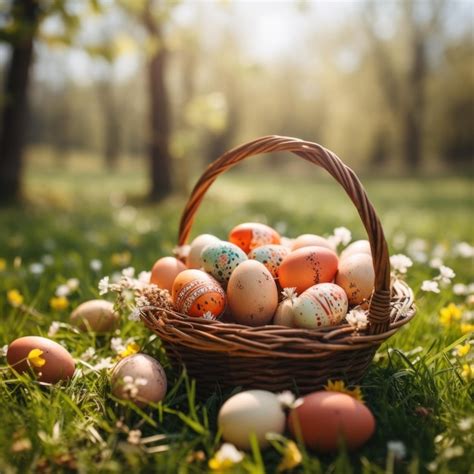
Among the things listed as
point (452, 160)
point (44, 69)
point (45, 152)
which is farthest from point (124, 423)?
point (45, 152)

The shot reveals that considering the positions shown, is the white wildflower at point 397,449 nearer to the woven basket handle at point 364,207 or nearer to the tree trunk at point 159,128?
the woven basket handle at point 364,207

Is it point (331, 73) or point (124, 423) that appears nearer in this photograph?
point (124, 423)

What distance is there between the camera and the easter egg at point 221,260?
2.02m

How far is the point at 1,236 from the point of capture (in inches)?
172

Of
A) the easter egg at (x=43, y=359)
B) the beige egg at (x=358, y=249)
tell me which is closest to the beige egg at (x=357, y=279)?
the beige egg at (x=358, y=249)

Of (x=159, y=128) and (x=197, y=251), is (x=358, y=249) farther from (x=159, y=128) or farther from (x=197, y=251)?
(x=159, y=128)

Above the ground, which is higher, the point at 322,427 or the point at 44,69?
the point at 44,69

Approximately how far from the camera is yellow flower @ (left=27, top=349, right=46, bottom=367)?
175 cm

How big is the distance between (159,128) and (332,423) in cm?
730

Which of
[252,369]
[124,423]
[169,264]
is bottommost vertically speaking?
[124,423]

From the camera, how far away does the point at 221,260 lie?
2.03 metres

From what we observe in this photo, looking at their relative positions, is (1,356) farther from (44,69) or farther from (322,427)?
(44,69)

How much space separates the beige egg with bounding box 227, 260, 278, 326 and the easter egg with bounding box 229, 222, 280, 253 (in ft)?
1.42

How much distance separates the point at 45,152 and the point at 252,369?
3448cm
